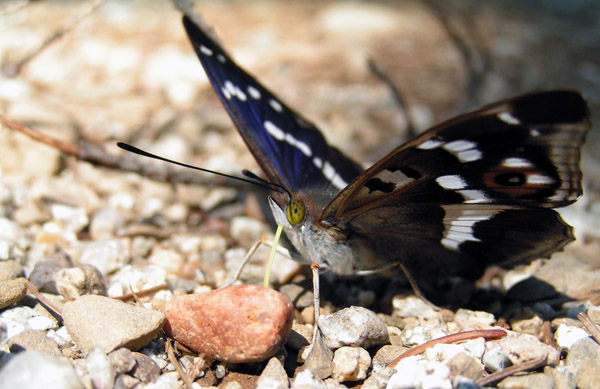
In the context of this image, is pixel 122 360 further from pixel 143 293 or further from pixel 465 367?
pixel 465 367

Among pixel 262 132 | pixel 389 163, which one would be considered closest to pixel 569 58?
pixel 262 132

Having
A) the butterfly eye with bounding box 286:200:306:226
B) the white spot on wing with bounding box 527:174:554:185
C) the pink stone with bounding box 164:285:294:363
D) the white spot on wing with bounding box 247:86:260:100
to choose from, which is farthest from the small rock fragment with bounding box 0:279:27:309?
the white spot on wing with bounding box 527:174:554:185

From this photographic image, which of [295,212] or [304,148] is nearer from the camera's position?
[295,212]

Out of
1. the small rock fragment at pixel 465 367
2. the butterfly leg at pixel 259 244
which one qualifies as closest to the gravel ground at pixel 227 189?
the small rock fragment at pixel 465 367

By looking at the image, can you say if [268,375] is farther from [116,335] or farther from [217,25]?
[217,25]

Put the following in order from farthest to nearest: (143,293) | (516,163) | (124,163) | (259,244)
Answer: (124,163), (259,244), (143,293), (516,163)

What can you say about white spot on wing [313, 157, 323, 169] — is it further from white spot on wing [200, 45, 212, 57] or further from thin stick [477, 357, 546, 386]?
thin stick [477, 357, 546, 386]

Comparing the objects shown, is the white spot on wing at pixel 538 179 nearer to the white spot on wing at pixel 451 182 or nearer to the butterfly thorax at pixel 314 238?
the white spot on wing at pixel 451 182

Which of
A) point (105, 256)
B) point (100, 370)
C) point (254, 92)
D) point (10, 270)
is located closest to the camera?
point (100, 370)

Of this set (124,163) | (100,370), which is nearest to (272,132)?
(124,163)

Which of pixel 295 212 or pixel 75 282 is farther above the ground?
pixel 295 212
